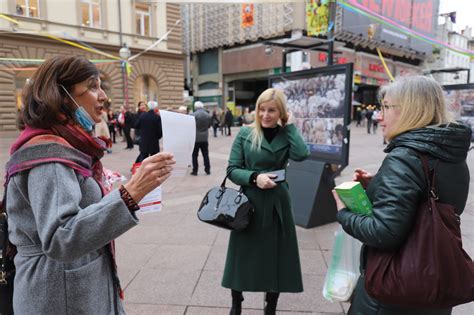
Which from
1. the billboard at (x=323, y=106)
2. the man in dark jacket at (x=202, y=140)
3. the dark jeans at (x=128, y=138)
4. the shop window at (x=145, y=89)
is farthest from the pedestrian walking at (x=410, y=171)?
the shop window at (x=145, y=89)

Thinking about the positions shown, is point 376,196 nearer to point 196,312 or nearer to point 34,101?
point 34,101

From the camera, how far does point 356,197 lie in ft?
5.00

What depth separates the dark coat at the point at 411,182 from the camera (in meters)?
1.35

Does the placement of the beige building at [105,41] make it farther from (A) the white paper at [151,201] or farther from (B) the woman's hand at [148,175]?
(B) the woman's hand at [148,175]

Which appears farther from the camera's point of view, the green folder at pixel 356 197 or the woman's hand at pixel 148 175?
the green folder at pixel 356 197

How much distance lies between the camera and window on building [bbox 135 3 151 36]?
2196 cm

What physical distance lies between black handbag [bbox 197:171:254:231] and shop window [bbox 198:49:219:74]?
33530 millimetres

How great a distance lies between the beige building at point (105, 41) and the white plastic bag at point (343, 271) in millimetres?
15442

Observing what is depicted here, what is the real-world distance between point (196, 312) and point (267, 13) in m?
29.2

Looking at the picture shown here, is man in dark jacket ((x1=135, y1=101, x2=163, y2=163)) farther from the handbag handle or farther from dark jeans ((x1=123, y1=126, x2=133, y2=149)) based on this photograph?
the handbag handle

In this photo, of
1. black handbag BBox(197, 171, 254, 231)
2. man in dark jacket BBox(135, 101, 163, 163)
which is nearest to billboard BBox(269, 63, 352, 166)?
black handbag BBox(197, 171, 254, 231)

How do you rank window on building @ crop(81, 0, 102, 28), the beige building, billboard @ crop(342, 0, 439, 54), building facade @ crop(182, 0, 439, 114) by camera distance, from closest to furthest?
1. the beige building
2. window on building @ crop(81, 0, 102, 28)
3. billboard @ crop(342, 0, 439, 54)
4. building facade @ crop(182, 0, 439, 114)

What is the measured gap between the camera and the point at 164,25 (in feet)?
75.8

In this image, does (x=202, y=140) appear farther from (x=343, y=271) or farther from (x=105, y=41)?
(x=105, y=41)
